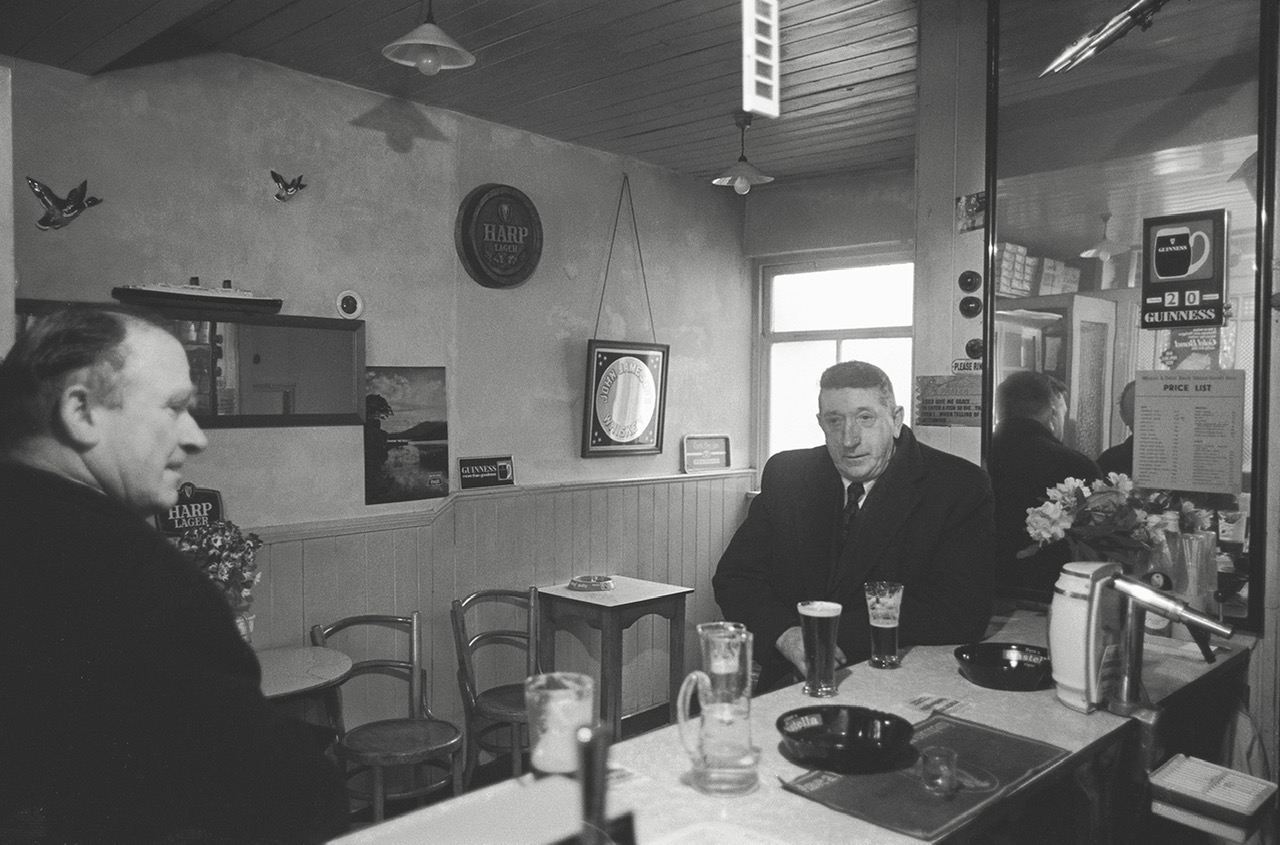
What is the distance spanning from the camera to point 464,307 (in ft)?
14.2

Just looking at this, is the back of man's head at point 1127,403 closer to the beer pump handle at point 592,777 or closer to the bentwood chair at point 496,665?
the bentwood chair at point 496,665

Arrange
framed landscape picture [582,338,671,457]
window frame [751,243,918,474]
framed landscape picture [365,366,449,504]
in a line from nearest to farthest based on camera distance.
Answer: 1. framed landscape picture [365,366,449,504]
2. framed landscape picture [582,338,671,457]
3. window frame [751,243,918,474]

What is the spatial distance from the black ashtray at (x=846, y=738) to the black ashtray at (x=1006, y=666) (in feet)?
1.40

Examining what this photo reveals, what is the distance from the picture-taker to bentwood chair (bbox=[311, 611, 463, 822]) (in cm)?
326

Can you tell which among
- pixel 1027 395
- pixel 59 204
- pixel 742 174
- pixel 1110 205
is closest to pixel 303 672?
pixel 59 204

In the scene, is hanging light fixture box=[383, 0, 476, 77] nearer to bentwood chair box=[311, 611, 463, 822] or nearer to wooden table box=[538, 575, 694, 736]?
bentwood chair box=[311, 611, 463, 822]

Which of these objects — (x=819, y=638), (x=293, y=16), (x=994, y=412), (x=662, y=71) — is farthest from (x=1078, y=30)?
(x=293, y=16)

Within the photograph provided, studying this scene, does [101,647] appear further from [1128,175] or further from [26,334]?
[1128,175]

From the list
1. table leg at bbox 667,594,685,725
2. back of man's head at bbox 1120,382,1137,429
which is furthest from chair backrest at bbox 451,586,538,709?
back of man's head at bbox 1120,382,1137,429

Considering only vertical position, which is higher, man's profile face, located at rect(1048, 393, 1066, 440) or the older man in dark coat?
man's profile face, located at rect(1048, 393, 1066, 440)

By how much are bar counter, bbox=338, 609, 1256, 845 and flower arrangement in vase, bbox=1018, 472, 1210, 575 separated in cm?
28

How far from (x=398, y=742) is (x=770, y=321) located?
360 centimetres

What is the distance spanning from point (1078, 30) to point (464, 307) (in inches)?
107

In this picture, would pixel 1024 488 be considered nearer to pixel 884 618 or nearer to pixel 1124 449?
pixel 1124 449
